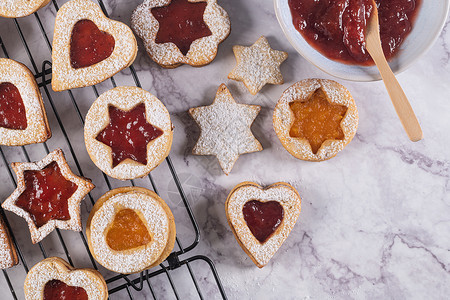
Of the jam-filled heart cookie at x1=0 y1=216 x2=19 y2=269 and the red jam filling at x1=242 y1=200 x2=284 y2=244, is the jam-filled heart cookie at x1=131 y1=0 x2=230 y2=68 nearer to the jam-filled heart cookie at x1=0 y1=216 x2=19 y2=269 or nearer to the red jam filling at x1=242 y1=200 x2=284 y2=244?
the red jam filling at x1=242 y1=200 x2=284 y2=244

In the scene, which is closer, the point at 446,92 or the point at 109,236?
the point at 109,236

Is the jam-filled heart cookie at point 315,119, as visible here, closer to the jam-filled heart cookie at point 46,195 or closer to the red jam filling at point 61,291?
the jam-filled heart cookie at point 46,195

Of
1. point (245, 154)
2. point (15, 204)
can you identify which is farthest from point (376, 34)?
point (15, 204)

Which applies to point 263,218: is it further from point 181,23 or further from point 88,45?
point 88,45

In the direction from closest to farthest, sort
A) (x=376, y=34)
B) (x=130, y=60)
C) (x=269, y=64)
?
(x=376, y=34)
(x=130, y=60)
(x=269, y=64)

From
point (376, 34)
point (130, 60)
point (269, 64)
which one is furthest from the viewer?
point (269, 64)

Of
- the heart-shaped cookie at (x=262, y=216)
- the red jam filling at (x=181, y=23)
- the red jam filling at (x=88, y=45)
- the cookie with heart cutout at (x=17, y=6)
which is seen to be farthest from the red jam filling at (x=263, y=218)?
the cookie with heart cutout at (x=17, y=6)

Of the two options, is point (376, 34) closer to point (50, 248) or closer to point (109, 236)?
point (109, 236)
